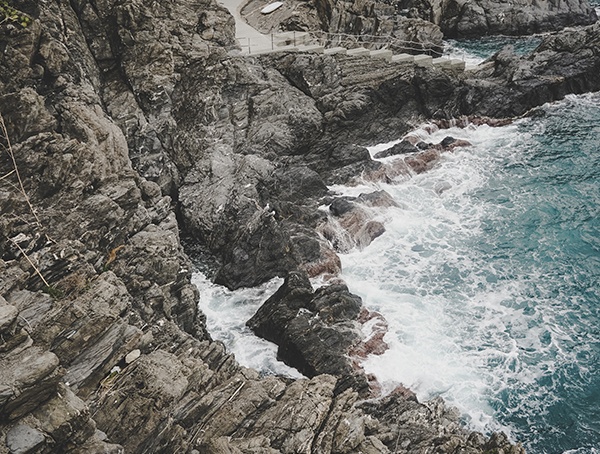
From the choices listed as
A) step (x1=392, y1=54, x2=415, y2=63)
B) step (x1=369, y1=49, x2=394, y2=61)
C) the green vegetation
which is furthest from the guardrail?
the green vegetation

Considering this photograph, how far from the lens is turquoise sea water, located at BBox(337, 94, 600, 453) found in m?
18.0

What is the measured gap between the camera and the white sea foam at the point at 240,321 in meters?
19.3

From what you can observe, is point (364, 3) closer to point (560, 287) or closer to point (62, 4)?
point (62, 4)

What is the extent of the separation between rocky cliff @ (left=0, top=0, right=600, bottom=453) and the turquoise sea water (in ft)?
4.99

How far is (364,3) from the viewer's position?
43.5 metres

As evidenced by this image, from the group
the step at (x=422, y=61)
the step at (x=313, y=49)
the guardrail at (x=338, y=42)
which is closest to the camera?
the step at (x=313, y=49)

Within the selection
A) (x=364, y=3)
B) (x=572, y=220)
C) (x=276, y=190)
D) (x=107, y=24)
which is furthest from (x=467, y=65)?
(x=107, y=24)

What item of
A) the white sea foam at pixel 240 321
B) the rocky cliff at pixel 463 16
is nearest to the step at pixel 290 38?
the rocky cliff at pixel 463 16

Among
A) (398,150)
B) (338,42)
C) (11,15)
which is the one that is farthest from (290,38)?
(11,15)

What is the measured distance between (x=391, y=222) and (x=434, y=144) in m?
8.16

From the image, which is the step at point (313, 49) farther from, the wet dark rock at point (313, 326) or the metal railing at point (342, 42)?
the wet dark rock at point (313, 326)

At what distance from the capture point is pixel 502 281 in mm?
23047

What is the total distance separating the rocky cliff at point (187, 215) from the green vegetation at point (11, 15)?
1.52ft

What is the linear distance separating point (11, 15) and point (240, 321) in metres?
12.7
